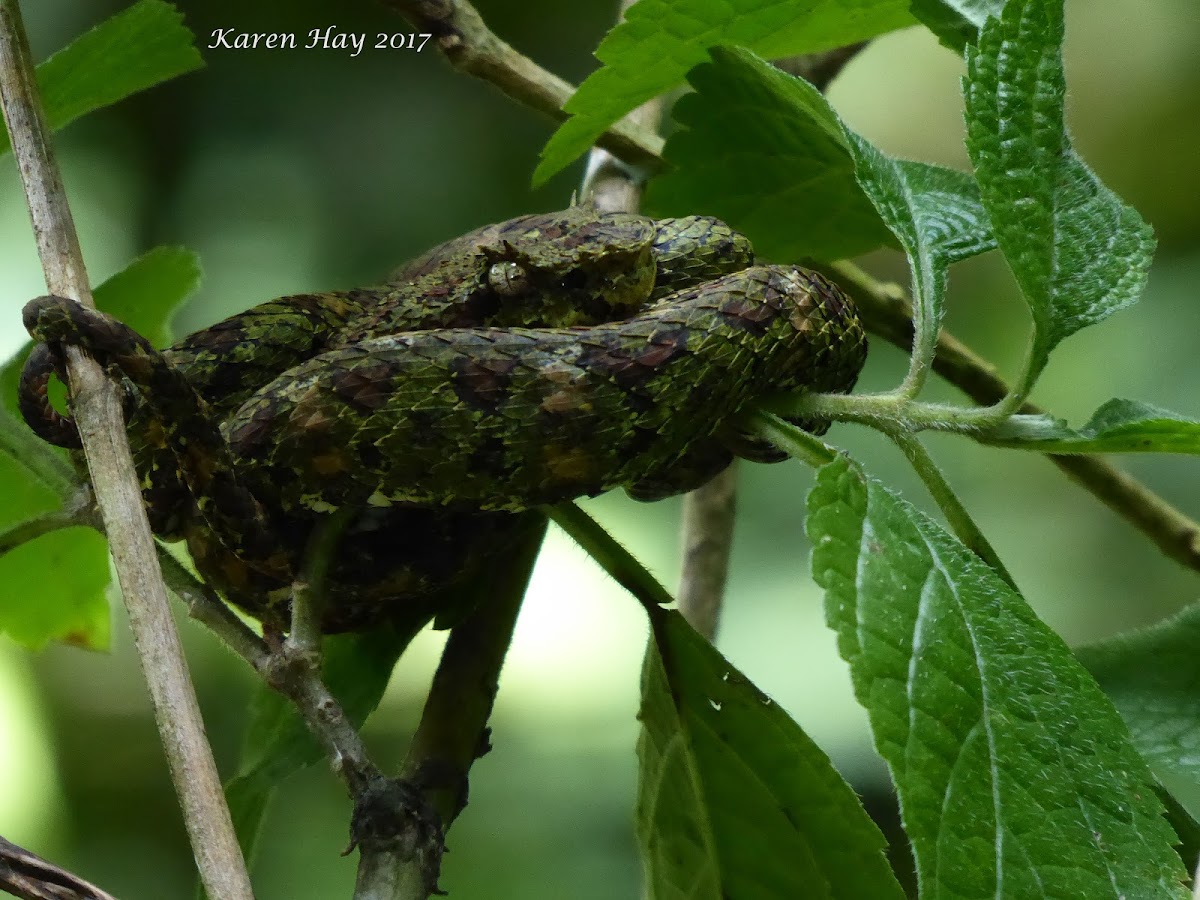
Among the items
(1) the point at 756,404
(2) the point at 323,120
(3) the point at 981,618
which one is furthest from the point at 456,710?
(2) the point at 323,120

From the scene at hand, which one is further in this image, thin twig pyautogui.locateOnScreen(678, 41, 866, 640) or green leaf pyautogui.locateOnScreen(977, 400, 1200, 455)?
thin twig pyautogui.locateOnScreen(678, 41, 866, 640)

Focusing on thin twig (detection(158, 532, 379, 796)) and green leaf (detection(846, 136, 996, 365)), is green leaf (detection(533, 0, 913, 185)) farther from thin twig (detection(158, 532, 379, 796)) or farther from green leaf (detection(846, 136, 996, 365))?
thin twig (detection(158, 532, 379, 796))

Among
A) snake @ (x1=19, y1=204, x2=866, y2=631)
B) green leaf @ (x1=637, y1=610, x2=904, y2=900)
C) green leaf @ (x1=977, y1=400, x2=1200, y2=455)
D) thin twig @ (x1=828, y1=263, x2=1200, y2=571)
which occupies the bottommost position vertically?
green leaf @ (x1=637, y1=610, x2=904, y2=900)

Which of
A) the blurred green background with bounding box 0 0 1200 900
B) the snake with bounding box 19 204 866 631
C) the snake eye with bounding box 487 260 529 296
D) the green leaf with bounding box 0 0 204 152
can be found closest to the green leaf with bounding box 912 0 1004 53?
the snake with bounding box 19 204 866 631

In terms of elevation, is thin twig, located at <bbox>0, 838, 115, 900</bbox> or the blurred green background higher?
the blurred green background

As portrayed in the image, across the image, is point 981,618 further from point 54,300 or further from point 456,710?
point 54,300

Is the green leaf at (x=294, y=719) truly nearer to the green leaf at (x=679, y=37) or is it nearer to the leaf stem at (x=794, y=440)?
the leaf stem at (x=794, y=440)

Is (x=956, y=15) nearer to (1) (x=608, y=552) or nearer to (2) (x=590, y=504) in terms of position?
(1) (x=608, y=552)

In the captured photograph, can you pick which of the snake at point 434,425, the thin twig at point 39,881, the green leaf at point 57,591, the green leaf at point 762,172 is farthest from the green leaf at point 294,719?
the green leaf at point 762,172

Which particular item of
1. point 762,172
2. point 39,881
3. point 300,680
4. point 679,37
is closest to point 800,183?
point 762,172
